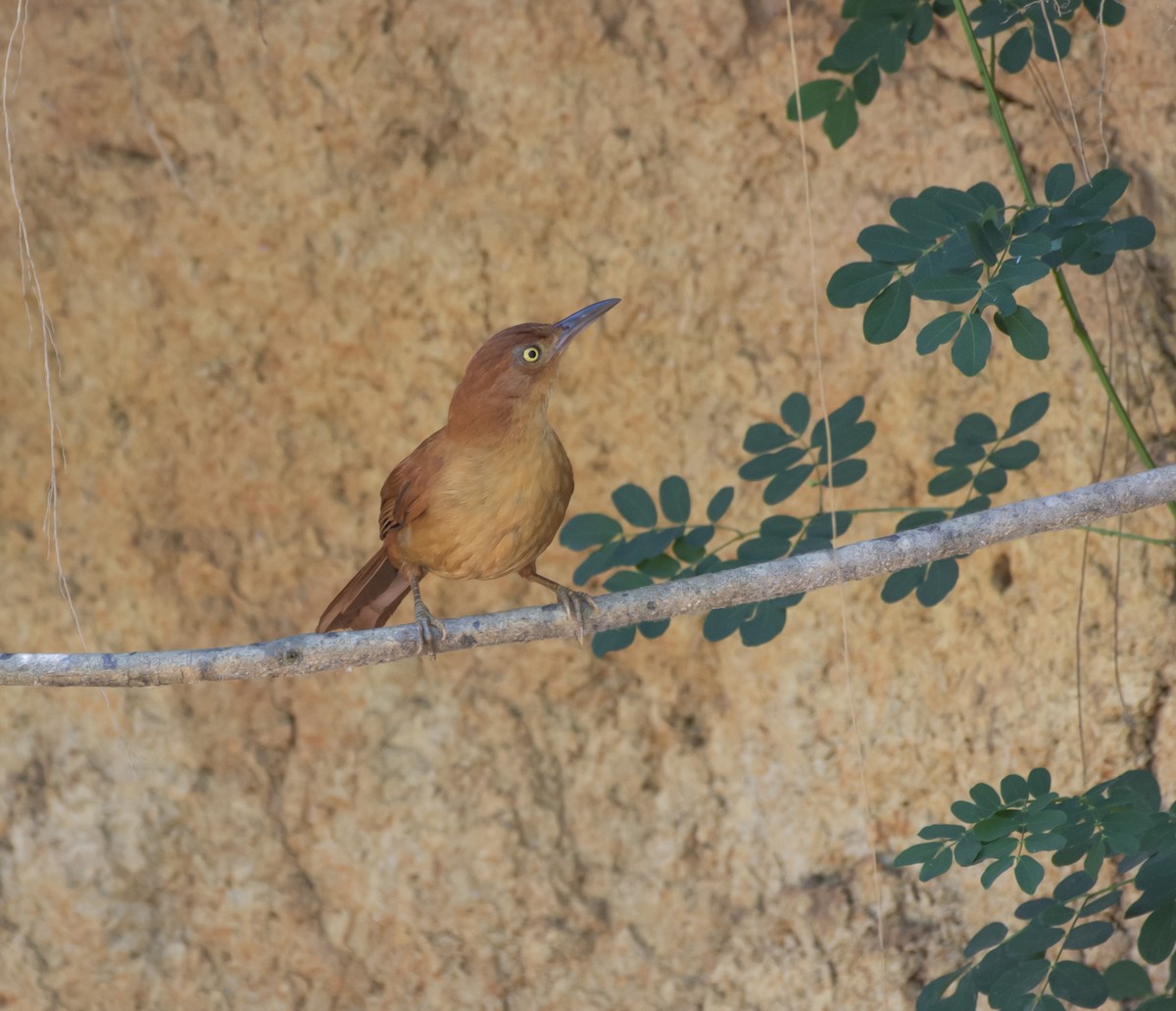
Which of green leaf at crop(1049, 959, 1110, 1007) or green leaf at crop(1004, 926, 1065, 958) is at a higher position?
green leaf at crop(1004, 926, 1065, 958)

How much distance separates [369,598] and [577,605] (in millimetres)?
822

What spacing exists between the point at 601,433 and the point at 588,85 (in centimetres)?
119

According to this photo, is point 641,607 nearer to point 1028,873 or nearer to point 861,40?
point 1028,873

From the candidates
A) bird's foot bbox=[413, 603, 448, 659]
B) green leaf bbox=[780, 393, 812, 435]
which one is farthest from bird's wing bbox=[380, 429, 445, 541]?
green leaf bbox=[780, 393, 812, 435]

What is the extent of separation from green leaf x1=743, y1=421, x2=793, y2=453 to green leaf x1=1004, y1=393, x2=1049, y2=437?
56 centimetres

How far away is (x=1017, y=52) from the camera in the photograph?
142 inches

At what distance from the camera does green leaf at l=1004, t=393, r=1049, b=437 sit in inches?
128

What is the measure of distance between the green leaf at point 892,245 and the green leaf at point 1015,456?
2.20 feet

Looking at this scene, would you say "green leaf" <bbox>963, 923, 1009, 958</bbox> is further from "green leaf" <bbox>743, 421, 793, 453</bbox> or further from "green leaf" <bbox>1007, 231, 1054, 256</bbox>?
"green leaf" <bbox>1007, 231, 1054, 256</bbox>

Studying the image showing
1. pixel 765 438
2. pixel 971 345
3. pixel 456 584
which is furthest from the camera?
pixel 456 584

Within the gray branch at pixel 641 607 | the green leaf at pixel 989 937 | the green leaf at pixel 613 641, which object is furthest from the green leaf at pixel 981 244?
the green leaf at pixel 989 937

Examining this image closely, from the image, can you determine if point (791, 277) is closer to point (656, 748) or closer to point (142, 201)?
point (656, 748)

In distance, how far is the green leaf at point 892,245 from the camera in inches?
114

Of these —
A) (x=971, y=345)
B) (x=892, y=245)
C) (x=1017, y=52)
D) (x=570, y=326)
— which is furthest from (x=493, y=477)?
(x=1017, y=52)
